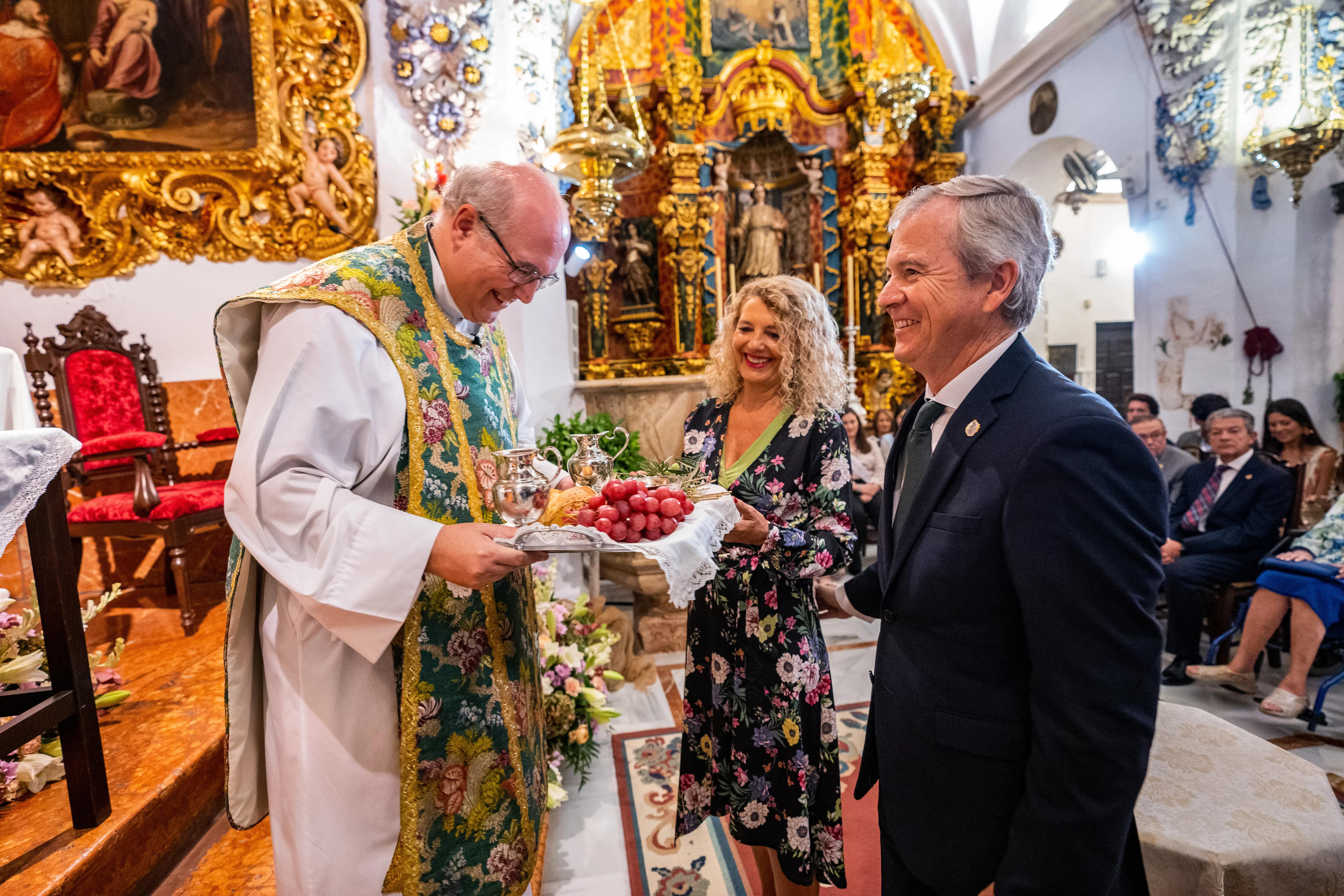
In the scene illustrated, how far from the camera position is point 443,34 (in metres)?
5.09

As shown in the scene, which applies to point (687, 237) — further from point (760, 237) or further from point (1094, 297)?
point (1094, 297)

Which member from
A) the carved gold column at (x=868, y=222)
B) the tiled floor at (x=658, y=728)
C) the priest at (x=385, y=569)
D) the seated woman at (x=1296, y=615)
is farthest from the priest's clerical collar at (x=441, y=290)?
the carved gold column at (x=868, y=222)

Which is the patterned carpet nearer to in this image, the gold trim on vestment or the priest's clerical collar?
the gold trim on vestment

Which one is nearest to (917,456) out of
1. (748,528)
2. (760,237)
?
(748,528)

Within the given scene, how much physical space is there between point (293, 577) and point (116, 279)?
5.12m

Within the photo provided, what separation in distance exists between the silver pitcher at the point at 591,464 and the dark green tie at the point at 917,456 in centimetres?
69

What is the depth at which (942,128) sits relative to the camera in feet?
29.8

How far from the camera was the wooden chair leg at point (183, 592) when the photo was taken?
3.68m

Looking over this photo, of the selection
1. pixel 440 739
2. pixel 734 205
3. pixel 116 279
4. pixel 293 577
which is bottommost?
pixel 440 739

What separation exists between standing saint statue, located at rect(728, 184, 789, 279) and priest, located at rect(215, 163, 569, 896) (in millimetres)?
7630

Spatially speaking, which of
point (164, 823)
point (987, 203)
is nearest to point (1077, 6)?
point (987, 203)

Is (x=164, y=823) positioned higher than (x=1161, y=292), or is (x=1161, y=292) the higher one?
(x=1161, y=292)

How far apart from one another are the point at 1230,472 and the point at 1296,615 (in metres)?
1.00

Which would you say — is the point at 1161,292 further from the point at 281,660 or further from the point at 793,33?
the point at 281,660
